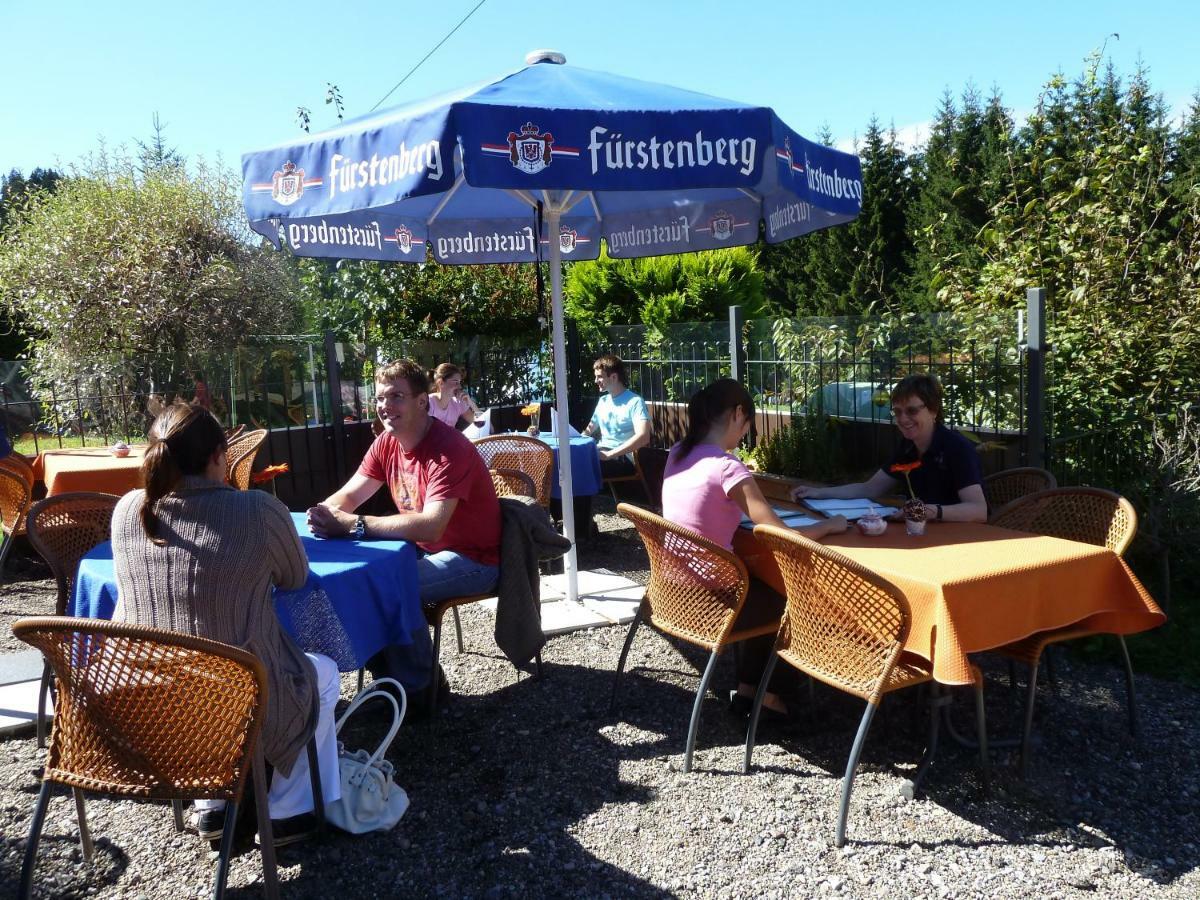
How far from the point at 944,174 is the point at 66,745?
1519cm

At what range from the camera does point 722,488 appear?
133 inches

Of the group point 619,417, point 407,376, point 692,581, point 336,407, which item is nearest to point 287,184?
point 407,376

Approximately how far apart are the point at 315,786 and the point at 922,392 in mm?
2762

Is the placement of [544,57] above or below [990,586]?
above

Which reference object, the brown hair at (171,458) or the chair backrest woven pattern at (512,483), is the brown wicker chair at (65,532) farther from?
the chair backrest woven pattern at (512,483)

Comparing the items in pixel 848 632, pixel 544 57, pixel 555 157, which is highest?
pixel 544 57

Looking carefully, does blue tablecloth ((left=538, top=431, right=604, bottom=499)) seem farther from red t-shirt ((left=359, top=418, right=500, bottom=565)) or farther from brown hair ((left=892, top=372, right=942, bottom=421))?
brown hair ((left=892, top=372, right=942, bottom=421))

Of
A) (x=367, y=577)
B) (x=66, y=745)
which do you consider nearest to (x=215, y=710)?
(x=66, y=745)

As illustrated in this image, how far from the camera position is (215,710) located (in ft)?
7.39

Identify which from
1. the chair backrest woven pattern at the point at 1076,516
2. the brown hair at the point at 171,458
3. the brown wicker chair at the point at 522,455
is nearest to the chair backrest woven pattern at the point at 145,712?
the brown hair at the point at 171,458

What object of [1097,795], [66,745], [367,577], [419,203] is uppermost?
[419,203]

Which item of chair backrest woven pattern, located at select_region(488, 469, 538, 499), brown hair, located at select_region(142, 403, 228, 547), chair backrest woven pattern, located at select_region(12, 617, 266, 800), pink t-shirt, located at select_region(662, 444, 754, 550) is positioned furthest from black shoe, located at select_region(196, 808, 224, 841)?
chair backrest woven pattern, located at select_region(488, 469, 538, 499)

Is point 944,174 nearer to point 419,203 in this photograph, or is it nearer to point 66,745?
point 419,203

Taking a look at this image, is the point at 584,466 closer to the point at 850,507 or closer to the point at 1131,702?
the point at 850,507
